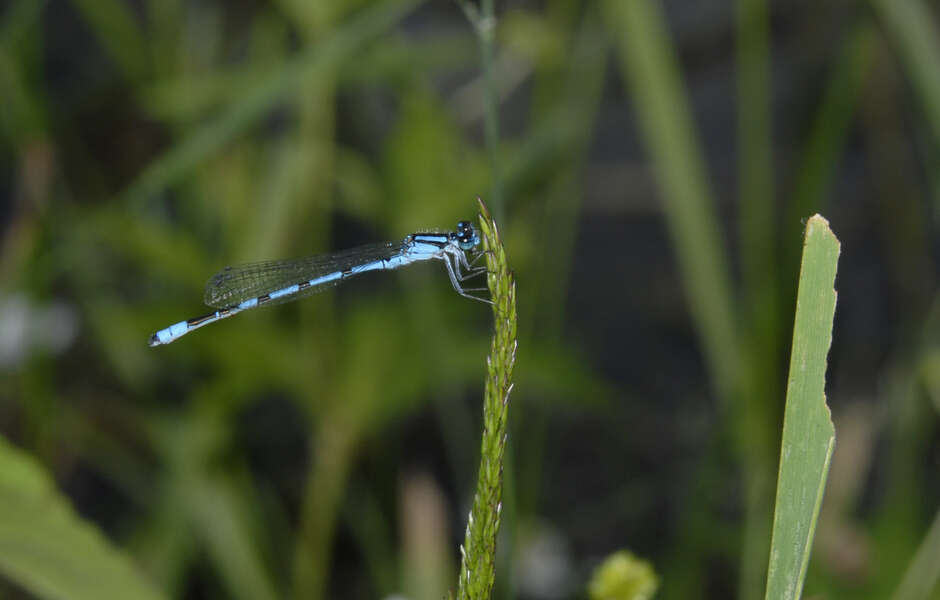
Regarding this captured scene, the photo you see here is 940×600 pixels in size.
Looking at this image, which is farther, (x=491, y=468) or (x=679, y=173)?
(x=679, y=173)

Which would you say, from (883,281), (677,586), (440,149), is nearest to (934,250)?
(883,281)

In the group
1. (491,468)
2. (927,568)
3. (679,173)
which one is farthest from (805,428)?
(679,173)

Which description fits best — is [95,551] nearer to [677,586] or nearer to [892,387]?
[677,586]

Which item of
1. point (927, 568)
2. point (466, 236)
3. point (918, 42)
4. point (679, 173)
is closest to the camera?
point (927, 568)

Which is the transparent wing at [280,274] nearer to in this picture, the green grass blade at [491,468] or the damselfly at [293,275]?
the damselfly at [293,275]

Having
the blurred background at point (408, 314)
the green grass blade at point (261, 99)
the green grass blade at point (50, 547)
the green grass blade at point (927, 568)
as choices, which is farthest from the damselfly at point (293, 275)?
the green grass blade at point (927, 568)

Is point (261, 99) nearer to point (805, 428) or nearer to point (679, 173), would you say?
point (679, 173)

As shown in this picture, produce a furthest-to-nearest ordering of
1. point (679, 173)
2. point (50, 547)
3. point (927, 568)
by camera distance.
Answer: point (679, 173) → point (927, 568) → point (50, 547)
